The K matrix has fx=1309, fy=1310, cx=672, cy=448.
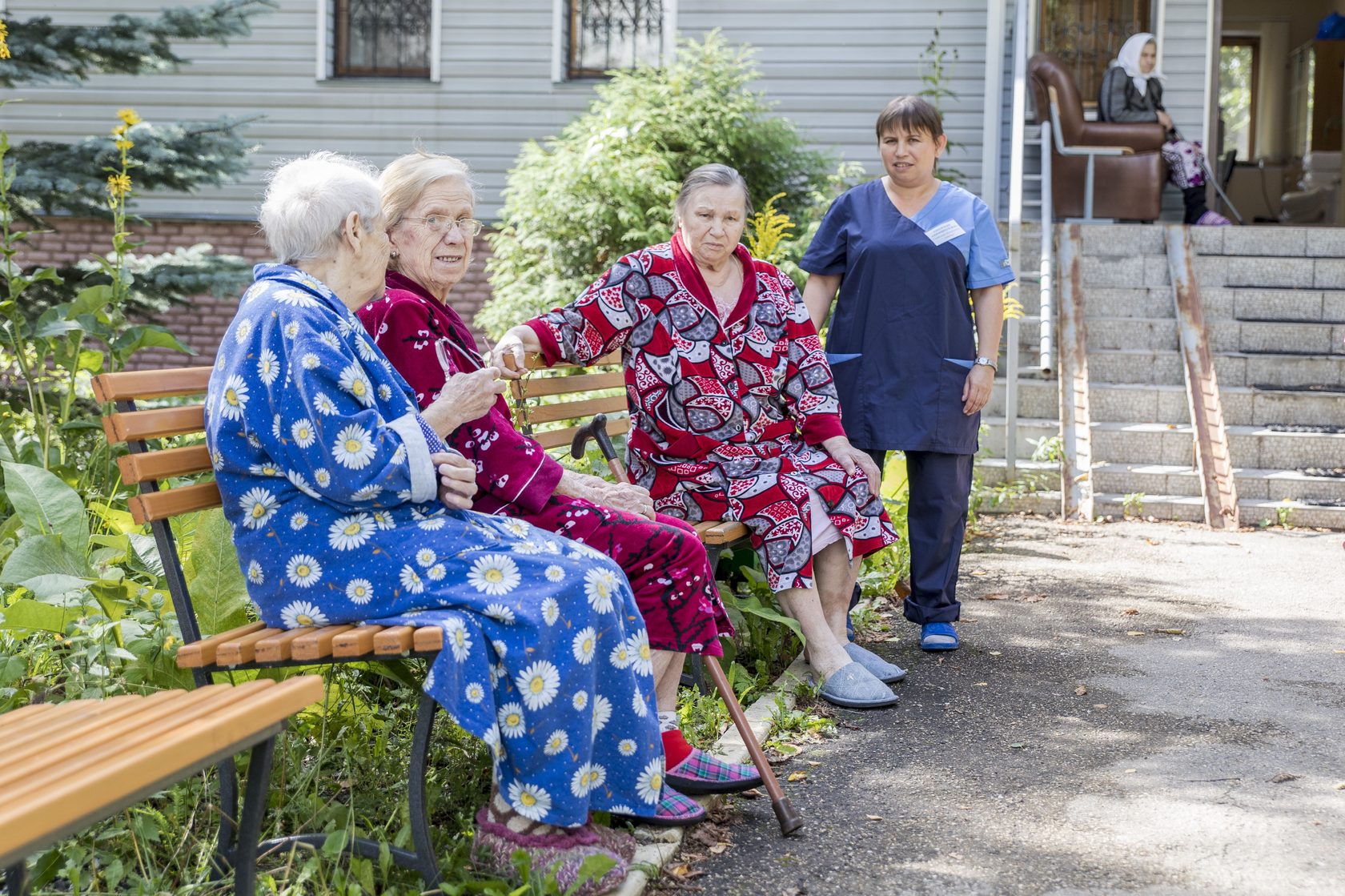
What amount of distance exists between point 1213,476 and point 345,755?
5380 mm

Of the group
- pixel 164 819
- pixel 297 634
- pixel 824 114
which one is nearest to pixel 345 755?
pixel 164 819

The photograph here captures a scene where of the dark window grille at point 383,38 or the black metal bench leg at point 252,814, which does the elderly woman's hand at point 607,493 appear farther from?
the dark window grille at point 383,38

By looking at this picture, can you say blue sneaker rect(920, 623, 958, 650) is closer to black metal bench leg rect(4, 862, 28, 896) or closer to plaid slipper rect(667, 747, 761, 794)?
plaid slipper rect(667, 747, 761, 794)

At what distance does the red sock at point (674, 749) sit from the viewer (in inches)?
119

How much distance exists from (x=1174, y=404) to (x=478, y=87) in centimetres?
682

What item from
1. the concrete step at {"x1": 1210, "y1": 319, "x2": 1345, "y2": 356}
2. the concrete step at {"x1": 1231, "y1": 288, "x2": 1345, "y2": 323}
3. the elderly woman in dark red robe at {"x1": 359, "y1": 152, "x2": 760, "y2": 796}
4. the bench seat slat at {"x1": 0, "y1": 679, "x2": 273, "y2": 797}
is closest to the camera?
the bench seat slat at {"x1": 0, "y1": 679, "x2": 273, "y2": 797}

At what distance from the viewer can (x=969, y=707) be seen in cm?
381

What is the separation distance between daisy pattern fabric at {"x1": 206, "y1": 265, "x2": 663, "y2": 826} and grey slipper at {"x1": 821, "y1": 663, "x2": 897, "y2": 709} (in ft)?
4.39

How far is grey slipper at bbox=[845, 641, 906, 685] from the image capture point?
4.01 meters

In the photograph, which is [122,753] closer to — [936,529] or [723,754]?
[723,754]

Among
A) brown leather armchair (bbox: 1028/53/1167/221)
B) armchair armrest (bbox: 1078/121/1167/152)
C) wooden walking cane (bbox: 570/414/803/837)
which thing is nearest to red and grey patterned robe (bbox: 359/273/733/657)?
wooden walking cane (bbox: 570/414/803/837)

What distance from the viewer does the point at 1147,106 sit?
1035 centimetres

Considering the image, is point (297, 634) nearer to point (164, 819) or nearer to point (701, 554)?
point (164, 819)

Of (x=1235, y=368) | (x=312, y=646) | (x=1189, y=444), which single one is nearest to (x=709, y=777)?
(x=312, y=646)
